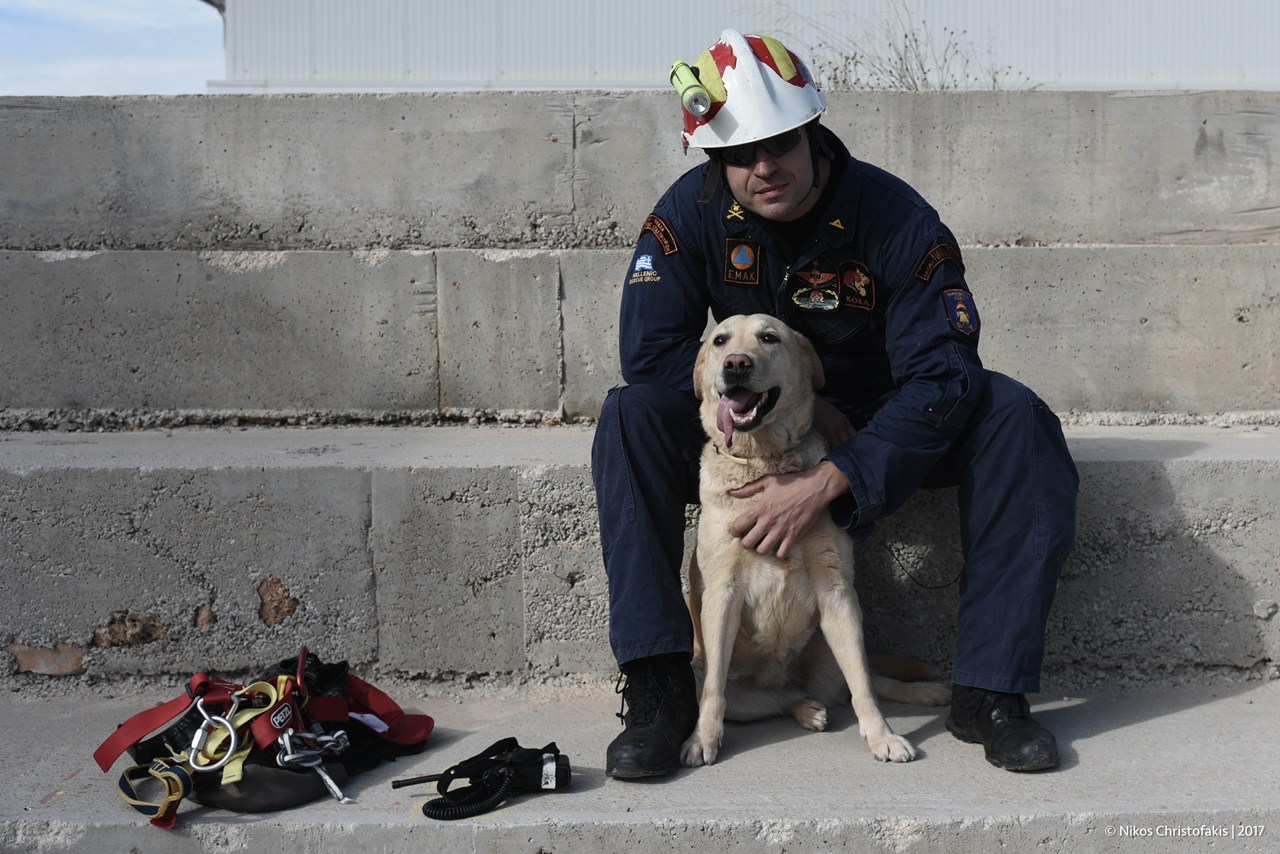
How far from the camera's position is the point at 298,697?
2781 millimetres

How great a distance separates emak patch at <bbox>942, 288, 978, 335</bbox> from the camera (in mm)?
2889

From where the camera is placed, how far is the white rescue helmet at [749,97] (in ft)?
9.36

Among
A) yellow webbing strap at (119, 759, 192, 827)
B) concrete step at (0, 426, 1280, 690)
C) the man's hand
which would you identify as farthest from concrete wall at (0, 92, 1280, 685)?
yellow webbing strap at (119, 759, 192, 827)

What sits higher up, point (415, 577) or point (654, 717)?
point (415, 577)

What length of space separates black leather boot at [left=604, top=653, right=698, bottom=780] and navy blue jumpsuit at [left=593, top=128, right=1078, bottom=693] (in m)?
0.06

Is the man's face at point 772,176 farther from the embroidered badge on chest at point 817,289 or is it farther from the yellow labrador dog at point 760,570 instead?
the yellow labrador dog at point 760,570

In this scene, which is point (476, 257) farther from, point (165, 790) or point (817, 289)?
point (165, 790)

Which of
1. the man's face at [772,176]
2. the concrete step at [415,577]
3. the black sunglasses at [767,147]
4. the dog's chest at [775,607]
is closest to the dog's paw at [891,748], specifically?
the dog's chest at [775,607]

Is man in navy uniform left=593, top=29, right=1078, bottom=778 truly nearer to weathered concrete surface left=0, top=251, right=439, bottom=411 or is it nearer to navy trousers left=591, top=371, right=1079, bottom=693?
navy trousers left=591, top=371, right=1079, bottom=693

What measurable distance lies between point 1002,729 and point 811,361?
102 centimetres

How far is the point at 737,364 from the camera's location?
279 cm

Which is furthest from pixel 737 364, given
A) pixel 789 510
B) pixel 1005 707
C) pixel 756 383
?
pixel 1005 707

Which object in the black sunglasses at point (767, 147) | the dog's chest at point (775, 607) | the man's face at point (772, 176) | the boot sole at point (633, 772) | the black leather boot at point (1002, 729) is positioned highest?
the black sunglasses at point (767, 147)

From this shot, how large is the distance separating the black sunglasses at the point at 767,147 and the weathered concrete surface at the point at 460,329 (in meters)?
1.40
